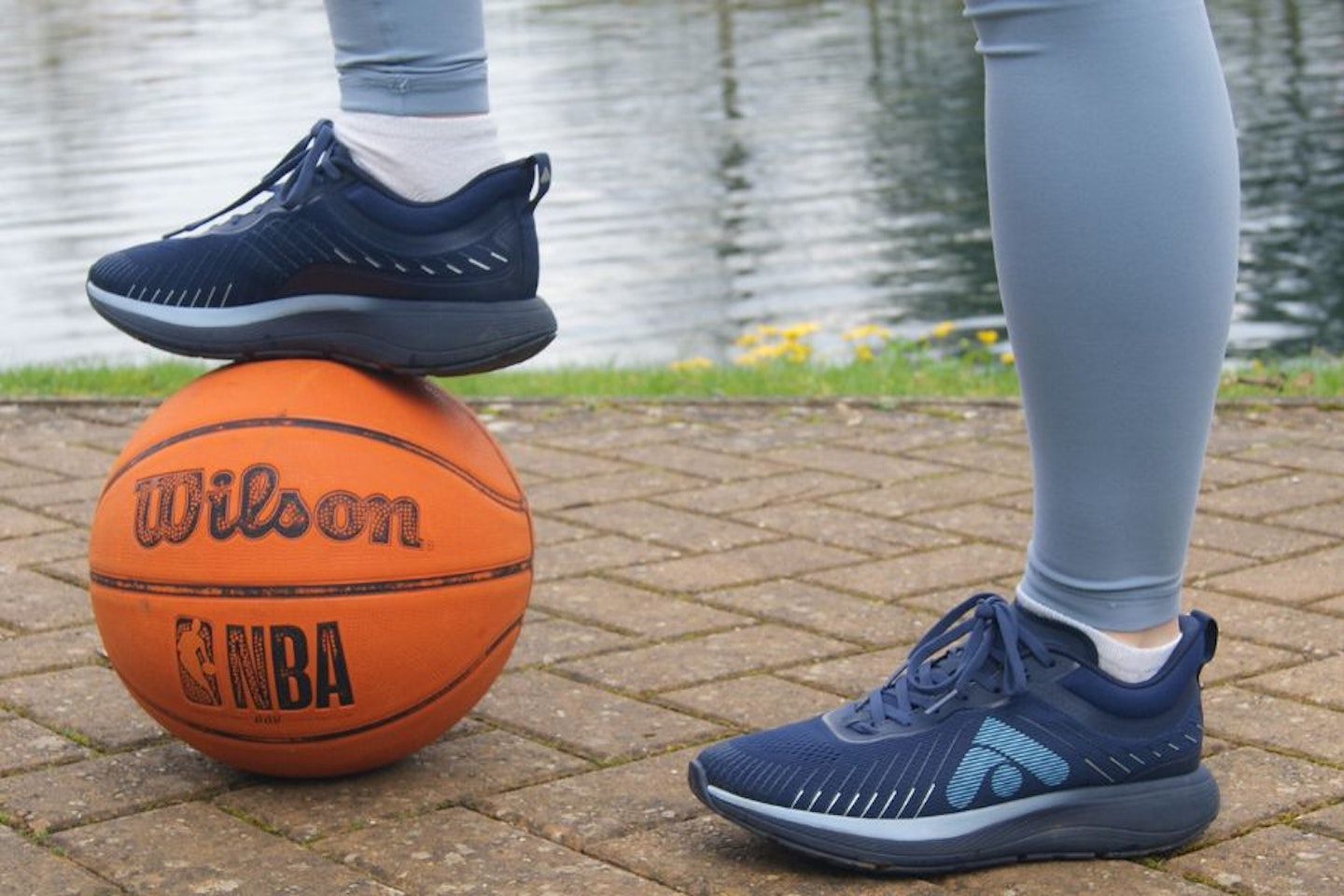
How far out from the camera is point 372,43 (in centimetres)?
318

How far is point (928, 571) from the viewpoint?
172 inches

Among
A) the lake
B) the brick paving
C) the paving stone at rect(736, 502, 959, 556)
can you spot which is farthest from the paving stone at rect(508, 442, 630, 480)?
the lake

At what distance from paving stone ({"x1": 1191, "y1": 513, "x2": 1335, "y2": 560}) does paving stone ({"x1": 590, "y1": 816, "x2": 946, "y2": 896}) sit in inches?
76.8

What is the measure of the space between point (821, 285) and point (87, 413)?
17.8ft

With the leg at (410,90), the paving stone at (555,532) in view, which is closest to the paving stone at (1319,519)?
the paving stone at (555,532)

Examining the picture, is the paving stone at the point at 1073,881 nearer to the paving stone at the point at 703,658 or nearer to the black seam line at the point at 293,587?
the black seam line at the point at 293,587

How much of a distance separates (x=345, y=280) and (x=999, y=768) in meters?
1.19

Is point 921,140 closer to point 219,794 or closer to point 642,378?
point 642,378

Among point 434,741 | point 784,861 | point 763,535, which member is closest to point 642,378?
point 763,535

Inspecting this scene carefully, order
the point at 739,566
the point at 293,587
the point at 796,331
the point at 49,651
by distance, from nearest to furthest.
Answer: the point at 293,587
the point at 49,651
the point at 739,566
the point at 796,331

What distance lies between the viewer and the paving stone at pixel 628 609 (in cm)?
399

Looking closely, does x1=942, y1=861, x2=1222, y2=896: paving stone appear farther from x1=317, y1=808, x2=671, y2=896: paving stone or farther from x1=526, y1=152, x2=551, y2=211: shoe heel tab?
x1=526, y1=152, x2=551, y2=211: shoe heel tab

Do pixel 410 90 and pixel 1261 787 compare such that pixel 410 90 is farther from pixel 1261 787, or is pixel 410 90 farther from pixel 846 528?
pixel 846 528

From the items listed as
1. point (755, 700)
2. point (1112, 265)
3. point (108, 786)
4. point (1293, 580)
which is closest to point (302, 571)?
point (108, 786)
